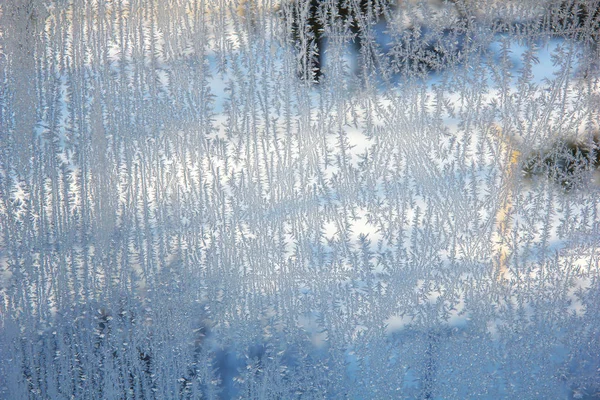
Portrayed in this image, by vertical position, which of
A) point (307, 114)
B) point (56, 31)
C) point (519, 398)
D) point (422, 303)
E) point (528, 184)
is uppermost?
point (56, 31)

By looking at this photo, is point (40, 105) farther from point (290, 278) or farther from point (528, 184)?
point (528, 184)

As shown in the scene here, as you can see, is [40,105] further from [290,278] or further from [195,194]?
[290,278]

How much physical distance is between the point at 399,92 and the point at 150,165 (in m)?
0.48

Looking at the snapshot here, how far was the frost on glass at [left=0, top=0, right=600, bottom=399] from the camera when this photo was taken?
808 mm

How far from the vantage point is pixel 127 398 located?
832 mm

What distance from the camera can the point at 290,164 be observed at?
0.81m

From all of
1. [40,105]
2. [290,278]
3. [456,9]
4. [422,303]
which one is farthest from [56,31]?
[422,303]

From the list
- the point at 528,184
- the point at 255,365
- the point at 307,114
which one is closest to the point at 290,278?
the point at 255,365

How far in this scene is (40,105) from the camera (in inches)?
31.9

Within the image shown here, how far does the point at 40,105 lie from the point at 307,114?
49cm

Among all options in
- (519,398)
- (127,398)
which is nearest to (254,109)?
(127,398)

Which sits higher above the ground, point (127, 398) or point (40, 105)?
point (40, 105)

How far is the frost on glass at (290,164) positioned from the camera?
808mm

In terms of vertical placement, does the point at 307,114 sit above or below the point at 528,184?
above
